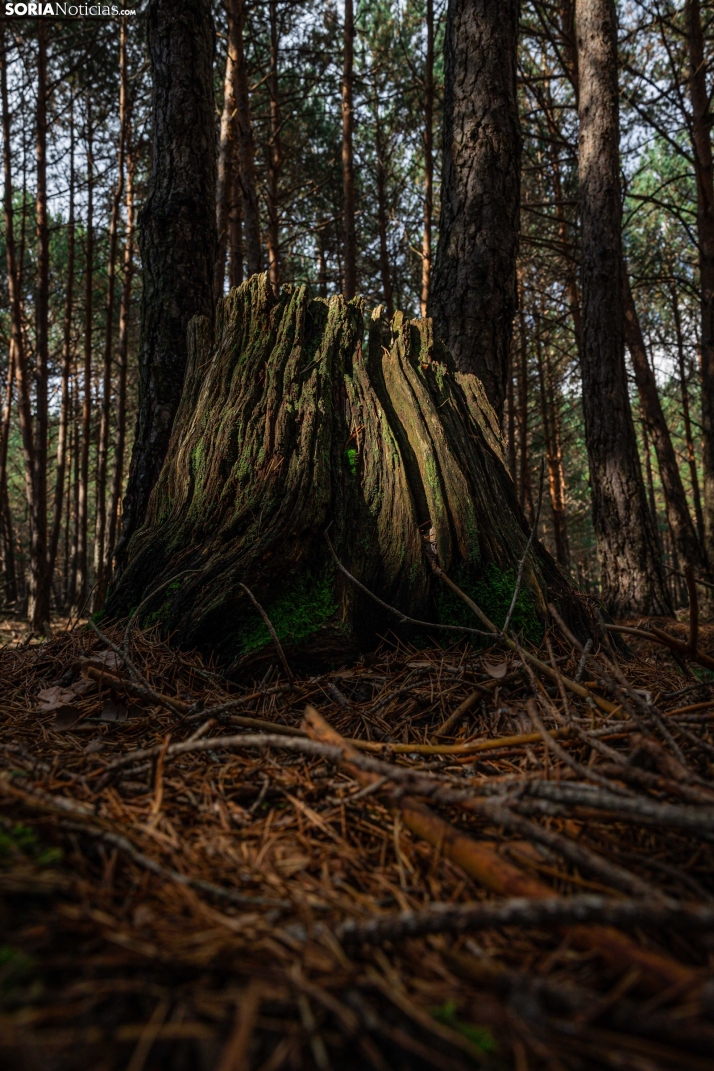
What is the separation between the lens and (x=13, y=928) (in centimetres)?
70

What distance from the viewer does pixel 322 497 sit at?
2.17 meters

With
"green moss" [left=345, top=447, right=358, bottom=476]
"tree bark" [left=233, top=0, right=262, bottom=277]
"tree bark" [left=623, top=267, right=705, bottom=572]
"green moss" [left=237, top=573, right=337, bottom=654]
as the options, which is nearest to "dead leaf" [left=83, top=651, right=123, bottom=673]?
"green moss" [left=237, top=573, right=337, bottom=654]

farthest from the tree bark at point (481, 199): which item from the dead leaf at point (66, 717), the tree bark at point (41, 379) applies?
the tree bark at point (41, 379)

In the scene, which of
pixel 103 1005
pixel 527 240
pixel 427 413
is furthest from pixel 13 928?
pixel 527 240

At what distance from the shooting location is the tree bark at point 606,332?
215 inches

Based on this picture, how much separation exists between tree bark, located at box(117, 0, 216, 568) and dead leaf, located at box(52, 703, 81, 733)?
1.75m

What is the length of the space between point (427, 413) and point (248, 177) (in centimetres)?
466

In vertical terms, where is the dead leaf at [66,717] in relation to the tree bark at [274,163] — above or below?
below

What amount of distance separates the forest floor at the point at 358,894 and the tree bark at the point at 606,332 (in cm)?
419

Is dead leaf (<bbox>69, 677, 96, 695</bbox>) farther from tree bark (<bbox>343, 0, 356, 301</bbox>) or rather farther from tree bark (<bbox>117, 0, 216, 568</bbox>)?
tree bark (<bbox>343, 0, 356, 301</bbox>)

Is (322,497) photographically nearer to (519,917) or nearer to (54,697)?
(54,697)

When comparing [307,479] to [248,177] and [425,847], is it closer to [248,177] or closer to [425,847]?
[425,847]

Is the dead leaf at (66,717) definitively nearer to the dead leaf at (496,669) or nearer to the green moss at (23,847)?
the green moss at (23,847)

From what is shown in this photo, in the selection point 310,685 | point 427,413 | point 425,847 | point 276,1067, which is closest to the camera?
point 276,1067
